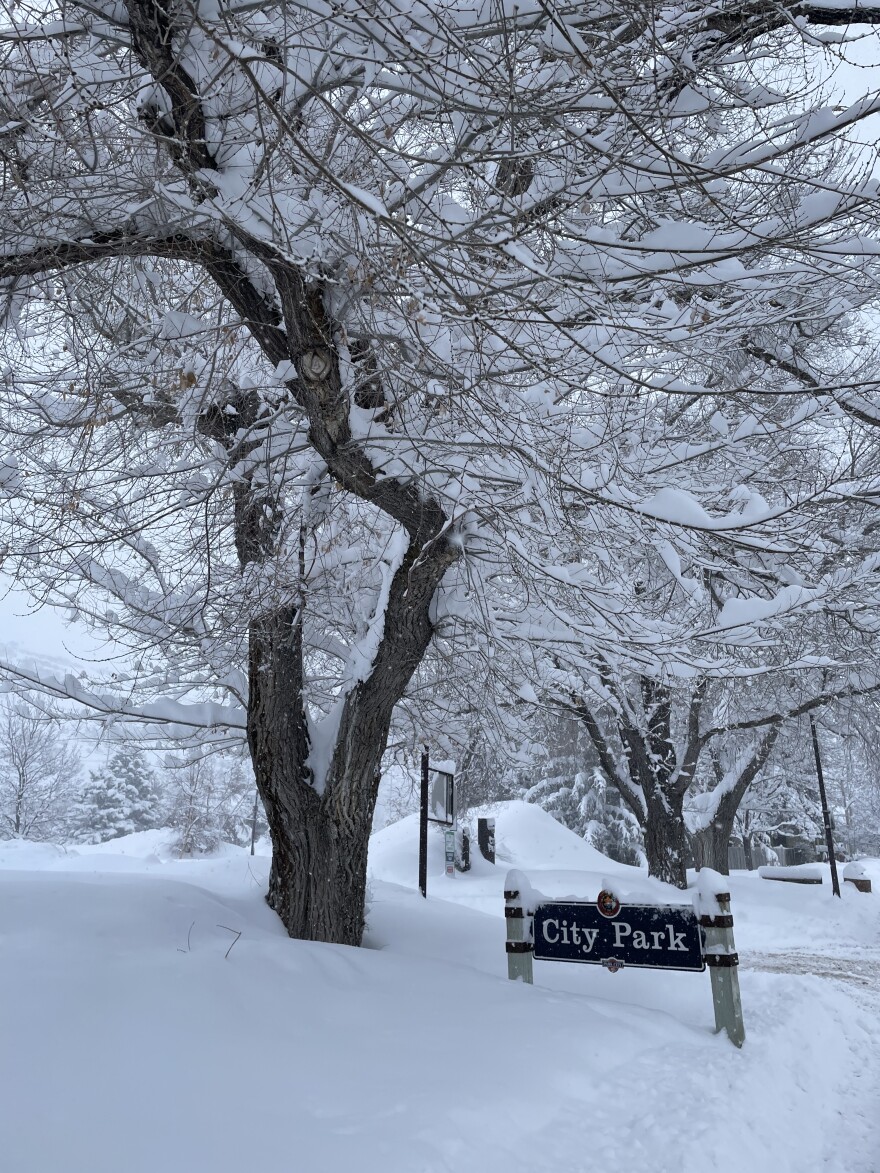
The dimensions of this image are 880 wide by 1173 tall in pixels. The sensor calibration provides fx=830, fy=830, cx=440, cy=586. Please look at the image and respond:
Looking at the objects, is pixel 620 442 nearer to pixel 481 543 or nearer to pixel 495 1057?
pixel 481 543

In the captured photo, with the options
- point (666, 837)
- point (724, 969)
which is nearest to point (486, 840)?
point (666, 837)

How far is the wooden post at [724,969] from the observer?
457cm

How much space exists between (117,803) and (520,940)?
49.3 m

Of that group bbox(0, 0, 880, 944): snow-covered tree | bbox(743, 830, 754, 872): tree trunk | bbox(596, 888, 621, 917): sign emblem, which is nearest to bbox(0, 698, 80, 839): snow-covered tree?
bbox(743, 830, 754, 872): tree trunk

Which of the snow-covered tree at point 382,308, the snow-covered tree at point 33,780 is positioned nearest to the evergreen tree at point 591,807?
the snow-covered tree at point 33,780

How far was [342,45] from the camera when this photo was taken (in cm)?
315

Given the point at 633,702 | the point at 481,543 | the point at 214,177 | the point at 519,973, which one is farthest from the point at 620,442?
the point at 633,702

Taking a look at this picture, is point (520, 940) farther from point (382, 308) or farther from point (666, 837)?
point (666, 837)

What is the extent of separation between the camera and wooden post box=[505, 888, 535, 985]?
16.6ft

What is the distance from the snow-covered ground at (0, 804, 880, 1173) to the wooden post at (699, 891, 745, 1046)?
107mm

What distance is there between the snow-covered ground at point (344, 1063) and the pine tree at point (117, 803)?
46115 millimetres

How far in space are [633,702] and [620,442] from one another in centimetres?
900

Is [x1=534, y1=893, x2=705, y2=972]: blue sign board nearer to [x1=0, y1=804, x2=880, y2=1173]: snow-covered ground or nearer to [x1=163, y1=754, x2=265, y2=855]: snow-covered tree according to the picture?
[x1=0, y1=804, x2=880, y2=1173]: snow-covered ground

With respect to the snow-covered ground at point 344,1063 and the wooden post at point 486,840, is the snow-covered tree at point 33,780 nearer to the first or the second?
the wooden post at point 486,840
